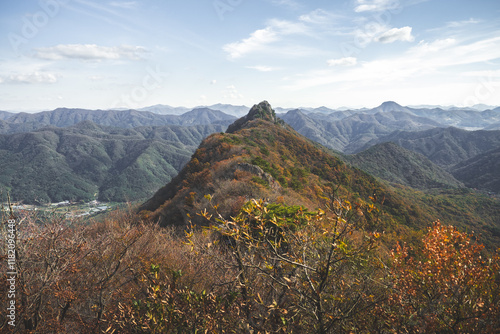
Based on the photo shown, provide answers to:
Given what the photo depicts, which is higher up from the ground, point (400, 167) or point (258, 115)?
point (258, 115)

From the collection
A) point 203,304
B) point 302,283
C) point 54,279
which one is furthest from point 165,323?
point 54,279

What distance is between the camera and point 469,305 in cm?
409

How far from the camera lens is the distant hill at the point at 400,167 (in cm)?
16100

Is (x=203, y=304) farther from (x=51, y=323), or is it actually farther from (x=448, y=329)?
(x=51, y=323)

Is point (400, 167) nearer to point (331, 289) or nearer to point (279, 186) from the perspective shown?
point (279, 186)

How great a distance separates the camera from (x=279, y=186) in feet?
107

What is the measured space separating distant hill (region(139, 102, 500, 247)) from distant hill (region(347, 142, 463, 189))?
93.0 ft

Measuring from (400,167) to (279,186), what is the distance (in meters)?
178

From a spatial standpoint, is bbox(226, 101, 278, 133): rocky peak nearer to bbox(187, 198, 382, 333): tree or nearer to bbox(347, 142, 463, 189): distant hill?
bbox(347, 142, 463, 189): distant hill

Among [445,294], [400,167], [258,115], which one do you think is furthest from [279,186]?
[400,167]

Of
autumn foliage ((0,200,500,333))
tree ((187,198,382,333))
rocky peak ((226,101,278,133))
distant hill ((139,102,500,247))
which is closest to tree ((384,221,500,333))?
autumn foliage ((0,200,500,333))

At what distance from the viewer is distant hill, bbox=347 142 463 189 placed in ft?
528

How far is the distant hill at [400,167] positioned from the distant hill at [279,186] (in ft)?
93.0


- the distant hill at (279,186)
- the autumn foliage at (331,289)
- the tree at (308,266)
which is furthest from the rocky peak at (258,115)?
the tree at (308,266)
